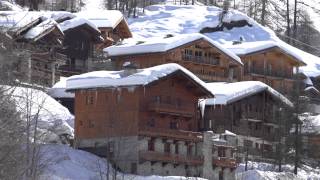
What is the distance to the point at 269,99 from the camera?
197 feet

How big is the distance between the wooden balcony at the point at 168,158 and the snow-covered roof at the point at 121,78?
3989 mm

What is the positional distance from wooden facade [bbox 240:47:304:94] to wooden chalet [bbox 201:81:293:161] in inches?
470

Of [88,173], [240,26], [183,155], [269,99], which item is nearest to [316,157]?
[269,99]

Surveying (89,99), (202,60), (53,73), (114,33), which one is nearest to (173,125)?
(89,99)

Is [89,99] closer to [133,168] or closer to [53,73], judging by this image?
[133,168]

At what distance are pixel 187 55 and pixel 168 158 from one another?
63.6ft

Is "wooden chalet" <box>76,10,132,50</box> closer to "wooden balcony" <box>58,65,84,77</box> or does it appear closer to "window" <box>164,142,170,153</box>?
"wooden balcony" <box>58,65,84,77</box>

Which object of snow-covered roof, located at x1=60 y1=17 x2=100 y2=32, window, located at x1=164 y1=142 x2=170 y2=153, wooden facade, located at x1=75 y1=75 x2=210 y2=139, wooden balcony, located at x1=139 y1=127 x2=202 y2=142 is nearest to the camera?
wooden balcony, located at x1=139 y1=127 x2=202 y2=142

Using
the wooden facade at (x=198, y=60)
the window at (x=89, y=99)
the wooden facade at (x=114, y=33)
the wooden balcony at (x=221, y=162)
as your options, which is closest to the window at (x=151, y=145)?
the wooden balcony at (x=221, y=162)

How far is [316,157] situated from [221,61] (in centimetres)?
1144

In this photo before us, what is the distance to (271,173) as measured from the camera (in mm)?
48781

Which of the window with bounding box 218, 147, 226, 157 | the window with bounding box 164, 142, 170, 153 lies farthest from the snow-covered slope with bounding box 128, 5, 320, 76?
the window with bounding box 164, 142, 170, 153

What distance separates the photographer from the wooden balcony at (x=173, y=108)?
47.3m

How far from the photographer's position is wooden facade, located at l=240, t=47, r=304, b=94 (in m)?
71.8
